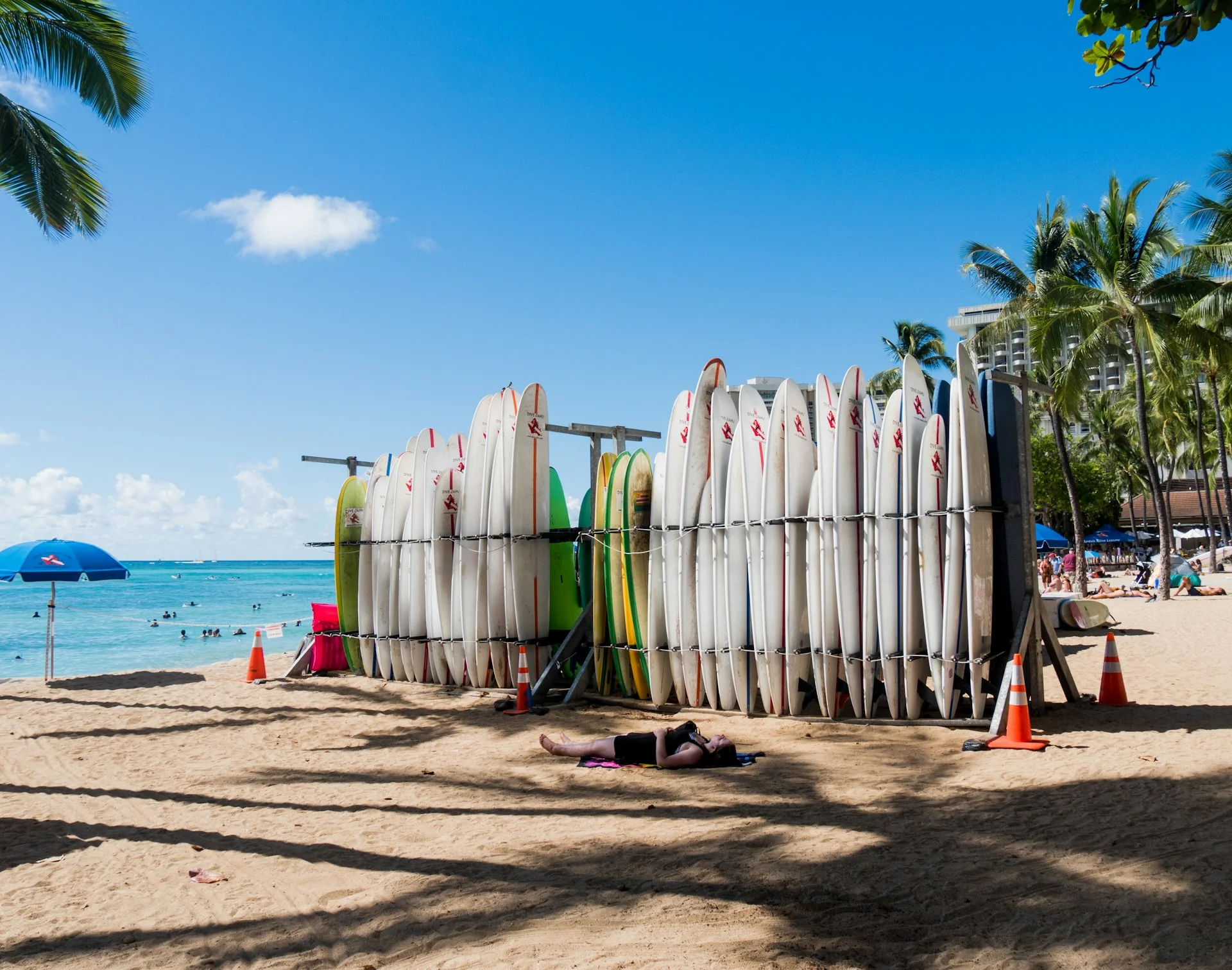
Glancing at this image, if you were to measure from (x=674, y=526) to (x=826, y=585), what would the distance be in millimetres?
1629

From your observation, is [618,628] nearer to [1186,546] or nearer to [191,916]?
[191,916]

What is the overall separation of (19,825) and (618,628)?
5011mm

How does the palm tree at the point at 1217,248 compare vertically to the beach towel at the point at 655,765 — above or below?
above

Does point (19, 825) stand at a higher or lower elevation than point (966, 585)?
lower

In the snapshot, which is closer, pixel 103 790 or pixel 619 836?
pixel 619 836

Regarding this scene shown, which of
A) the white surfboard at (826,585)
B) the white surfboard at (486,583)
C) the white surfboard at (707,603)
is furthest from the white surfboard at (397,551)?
the white surfboard at (826,585)

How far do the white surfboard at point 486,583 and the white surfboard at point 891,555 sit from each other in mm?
4194

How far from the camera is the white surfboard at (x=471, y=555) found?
990cm

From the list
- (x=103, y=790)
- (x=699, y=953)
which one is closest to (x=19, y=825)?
(x=103, y=790)

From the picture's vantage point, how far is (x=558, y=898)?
3.75m

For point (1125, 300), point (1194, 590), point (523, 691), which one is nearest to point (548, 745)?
point (523, 691)

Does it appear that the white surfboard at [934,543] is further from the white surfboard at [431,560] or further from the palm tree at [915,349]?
the palm tree at [915,349]

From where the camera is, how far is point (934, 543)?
6934mm

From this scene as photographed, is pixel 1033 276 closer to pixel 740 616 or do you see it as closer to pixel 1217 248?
pixel 1217 248
